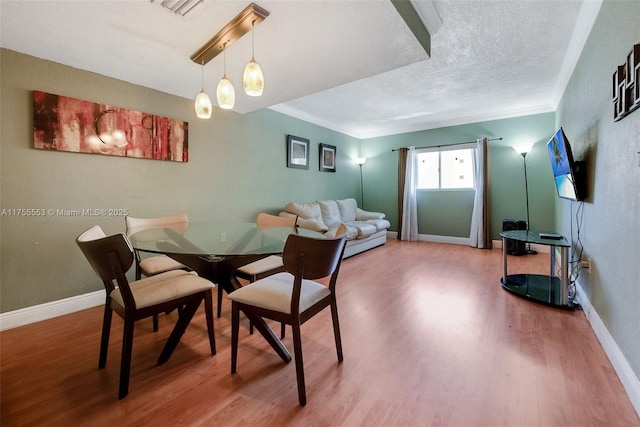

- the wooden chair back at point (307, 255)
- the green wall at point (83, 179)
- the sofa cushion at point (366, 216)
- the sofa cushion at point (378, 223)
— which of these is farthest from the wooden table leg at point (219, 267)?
the sofa cushion at point (366, 216)

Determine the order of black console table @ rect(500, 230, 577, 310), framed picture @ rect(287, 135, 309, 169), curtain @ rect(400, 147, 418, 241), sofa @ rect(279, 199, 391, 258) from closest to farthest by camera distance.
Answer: black console table @ rect(500, 230, 577, 310), sofa @ rect(279, 199, 391, 258), framed picture @ rect(287, 135, 309, 169), curtain @ rect(400, 147, 418, 241)

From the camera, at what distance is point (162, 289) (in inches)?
61.6

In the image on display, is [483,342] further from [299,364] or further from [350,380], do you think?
[299,364]

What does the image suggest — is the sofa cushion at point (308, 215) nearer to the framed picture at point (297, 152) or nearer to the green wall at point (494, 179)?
the framed picture at point (297, 152)

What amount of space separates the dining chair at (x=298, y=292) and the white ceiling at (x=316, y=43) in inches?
57.4

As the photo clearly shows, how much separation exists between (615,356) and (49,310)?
4129 mm

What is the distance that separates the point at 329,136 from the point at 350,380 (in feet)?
15.5

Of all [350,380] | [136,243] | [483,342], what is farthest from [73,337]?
[483,342]

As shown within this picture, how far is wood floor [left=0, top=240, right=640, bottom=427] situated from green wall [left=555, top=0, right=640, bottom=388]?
32 cm

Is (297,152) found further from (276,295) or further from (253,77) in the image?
(276,295)

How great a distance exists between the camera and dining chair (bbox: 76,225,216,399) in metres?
1.34

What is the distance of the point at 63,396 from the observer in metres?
1.40

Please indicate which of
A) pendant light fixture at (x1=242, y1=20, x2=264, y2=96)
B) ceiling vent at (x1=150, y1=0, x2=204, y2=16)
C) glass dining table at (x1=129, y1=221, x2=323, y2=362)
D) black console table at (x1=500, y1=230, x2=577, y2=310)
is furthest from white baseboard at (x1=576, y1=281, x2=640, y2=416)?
ceiling vent at (x1=150, y1=0, x2=204, y2=16)

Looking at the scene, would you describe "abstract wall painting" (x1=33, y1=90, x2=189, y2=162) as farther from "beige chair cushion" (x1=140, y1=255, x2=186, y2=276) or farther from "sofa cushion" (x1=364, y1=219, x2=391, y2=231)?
"sofa cushion" (x1=364, y1=219, x2=391, y2=231)
